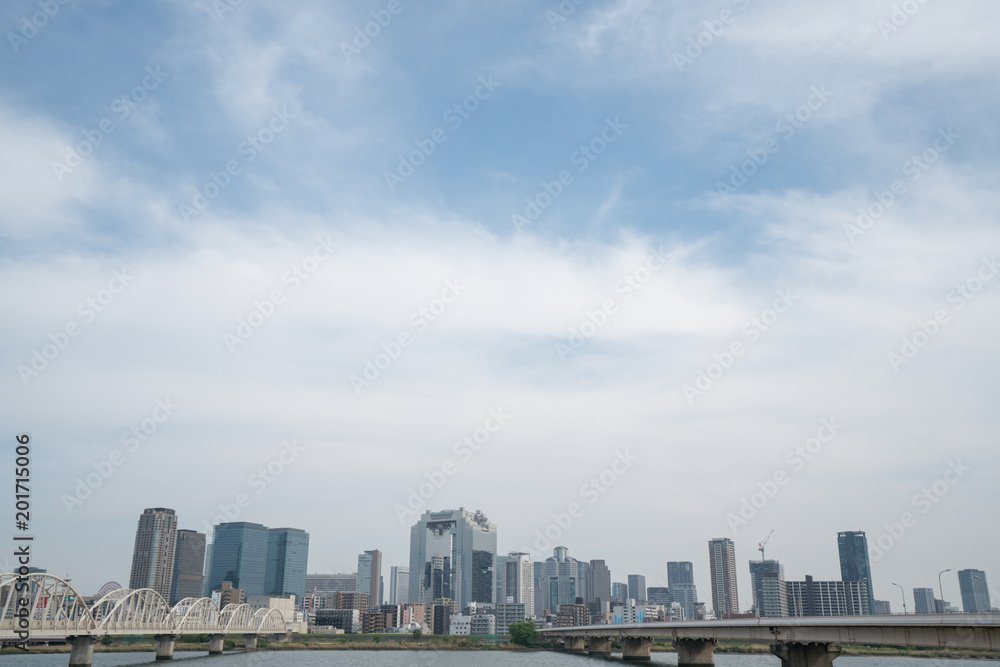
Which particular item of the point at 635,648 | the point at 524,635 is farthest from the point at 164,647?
the point at 524,635

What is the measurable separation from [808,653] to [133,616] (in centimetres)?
9946

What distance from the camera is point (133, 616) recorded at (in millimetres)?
116062

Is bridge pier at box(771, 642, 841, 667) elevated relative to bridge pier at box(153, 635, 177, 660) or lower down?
elevated

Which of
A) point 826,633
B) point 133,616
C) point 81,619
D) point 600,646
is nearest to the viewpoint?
point 826,633

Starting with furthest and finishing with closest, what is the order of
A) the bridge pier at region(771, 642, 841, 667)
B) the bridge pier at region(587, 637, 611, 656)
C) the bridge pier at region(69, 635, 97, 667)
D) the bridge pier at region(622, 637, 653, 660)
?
the bridge pier at region(587, 637, 611, 656) → the bridge pier at region(622, 637, 653, 660) → the bridge pier at region(69, 635, 97, 667) → the bridge pier at region(771, 642, 841, 667)

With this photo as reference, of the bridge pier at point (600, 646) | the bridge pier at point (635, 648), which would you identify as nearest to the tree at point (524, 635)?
the bridge pier at point (600, 646)

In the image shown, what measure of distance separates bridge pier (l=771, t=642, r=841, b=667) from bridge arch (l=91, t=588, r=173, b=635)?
87022 mm

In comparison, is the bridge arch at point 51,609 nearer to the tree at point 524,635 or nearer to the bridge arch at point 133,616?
the bridge arch at point 133,616

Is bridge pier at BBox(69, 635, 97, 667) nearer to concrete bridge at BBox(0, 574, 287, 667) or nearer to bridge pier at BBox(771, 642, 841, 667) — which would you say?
concrete bridge at BBox(0, 574, 287, 667)

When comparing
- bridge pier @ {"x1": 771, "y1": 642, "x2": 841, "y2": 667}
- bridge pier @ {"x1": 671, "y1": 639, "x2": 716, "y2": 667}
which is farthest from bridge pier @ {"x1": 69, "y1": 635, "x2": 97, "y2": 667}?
bridge pier @ {"x1": 771, "y1": 642, "x2": 841, "y2": 667}

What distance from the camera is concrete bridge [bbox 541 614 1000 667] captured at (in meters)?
51.3

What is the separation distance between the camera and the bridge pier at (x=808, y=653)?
2753 inches

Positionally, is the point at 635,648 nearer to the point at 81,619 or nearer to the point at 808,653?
the point at 808,653

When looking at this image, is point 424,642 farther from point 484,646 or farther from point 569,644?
point 569,644
